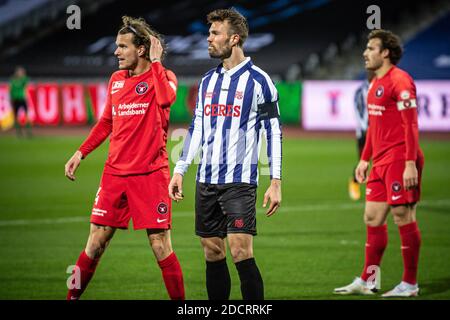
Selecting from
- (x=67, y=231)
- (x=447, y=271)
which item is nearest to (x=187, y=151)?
(x=447, y=271)

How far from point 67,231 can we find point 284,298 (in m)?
4.18

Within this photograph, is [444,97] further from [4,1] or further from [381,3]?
[4,1]

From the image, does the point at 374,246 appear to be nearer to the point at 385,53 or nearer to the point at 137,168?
the point at 385,53

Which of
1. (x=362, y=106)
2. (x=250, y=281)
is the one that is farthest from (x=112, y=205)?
(x=362, y=106)

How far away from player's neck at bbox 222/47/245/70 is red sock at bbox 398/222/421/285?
2.28m

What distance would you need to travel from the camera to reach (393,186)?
285 inches

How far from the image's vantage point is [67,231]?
1065 centimetres

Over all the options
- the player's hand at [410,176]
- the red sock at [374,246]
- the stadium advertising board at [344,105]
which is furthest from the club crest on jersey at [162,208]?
the stadium advertising board at [344,105]

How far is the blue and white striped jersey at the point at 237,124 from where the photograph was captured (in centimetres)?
591

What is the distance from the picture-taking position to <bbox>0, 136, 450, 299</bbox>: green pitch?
7699 millimetres

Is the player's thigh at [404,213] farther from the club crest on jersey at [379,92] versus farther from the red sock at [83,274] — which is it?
the red sock at [83,274]

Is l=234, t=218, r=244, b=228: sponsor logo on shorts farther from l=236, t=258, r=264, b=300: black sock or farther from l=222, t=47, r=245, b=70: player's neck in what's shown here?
l=222, t=47, r=245, b=70: player's neck

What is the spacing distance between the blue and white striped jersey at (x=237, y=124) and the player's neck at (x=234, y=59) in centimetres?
3

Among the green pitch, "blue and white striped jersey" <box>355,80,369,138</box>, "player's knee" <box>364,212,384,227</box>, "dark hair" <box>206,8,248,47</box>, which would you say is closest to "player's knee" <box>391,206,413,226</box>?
"player's knee" <box>364,212,384,227</box>
